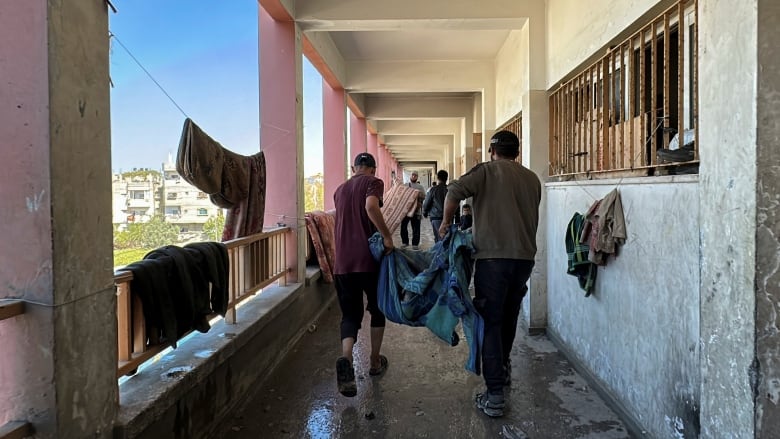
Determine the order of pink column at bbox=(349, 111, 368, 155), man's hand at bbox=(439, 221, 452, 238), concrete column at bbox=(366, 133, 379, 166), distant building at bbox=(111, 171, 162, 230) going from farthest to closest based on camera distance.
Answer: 1. concrete column at bbox=(366, 133, 379, 166)
2. pink column at bbox=(349, 111, 368, 155)
3. man's hand at bbox=(439, 221, 452, 238)
4. distant building at bbox=(111, 171, 162, 230)

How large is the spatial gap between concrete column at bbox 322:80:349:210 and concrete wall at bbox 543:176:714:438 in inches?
209

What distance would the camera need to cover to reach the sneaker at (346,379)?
3.13 metres

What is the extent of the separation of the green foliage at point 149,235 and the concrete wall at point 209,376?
24.1 inches

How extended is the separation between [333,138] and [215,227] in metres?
5.07

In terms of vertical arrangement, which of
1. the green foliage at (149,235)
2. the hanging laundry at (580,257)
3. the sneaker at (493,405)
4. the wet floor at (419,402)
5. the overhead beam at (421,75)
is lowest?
the wet floor at (419,402)

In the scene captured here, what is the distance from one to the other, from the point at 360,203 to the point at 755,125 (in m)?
2.27

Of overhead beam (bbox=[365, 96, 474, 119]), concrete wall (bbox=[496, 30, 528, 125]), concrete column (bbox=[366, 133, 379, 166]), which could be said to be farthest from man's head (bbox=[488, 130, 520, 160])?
concrete column (bbox=[366, 133, 379, 166])

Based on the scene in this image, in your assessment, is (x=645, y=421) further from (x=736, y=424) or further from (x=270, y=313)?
(x=270, y=313)

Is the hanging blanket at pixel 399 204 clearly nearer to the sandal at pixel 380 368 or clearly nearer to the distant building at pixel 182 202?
the sandal at pixel 380 368

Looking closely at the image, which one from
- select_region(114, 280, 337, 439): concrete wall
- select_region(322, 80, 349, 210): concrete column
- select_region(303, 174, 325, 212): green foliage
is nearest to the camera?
select_region(114, 280, 337, 439): concrete wall

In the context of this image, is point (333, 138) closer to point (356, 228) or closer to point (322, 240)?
point (322, 240)

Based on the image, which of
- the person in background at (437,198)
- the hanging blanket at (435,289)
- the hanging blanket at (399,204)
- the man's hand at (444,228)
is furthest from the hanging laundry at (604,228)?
the hanging blanket at (399,204)

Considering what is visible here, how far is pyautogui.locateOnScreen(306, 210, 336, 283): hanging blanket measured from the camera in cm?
587

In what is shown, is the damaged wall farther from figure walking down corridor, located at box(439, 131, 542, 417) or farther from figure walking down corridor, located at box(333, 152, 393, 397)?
figure walking down corridor, located at box(333, 152, 393, 397)
